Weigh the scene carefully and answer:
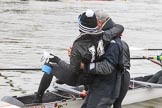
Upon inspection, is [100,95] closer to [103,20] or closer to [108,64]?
[108,64]

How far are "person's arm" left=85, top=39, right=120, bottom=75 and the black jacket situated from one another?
0.26ft

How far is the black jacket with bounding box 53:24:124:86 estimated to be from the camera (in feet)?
21.3

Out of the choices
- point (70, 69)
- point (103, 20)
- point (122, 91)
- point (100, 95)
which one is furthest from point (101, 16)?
point (122, 91)

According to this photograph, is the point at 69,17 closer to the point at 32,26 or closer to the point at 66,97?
the point at 32,26

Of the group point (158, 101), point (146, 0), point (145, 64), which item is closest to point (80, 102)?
point (158, 101)

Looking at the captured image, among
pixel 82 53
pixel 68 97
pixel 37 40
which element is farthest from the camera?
pixel 37 40

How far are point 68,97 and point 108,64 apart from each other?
2253mm

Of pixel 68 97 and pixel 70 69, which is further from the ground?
pixel 70 69

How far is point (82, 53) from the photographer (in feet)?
21.3

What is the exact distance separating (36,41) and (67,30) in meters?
5.41

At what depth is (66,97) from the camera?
878 cm

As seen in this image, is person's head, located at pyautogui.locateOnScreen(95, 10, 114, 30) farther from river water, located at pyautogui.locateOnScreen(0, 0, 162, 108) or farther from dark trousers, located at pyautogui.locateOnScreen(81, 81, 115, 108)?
river water, located at pyautogui.locateOnScreen(0, 0, 162, 108)

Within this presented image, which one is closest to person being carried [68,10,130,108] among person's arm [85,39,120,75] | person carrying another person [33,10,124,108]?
person carrying another person [33,10,124,108]

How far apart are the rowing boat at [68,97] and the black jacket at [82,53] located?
1421mm
